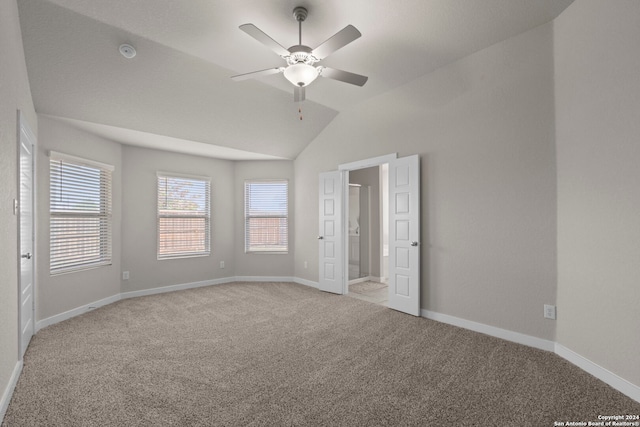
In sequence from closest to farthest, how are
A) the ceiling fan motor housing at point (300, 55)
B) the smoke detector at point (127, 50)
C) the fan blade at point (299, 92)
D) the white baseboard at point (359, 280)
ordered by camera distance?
the ceiling fan motor housing at point (300, 55) < the fan blade at point (299, 92) < the smoke detector at point (127, 50) < the white baseboard at point (359, 280)

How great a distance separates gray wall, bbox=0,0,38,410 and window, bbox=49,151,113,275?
1456 millimetres

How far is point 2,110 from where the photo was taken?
1.91 meters

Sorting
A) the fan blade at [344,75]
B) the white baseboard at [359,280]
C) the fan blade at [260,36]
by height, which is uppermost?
the fan blade at [260,36]

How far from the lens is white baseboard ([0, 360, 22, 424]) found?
5.99 feet

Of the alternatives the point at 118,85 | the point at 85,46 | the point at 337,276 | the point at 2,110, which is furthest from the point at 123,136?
the point at 337,276

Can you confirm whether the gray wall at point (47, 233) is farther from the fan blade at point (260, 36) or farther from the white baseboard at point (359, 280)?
the white baseboard at point (359, 280)

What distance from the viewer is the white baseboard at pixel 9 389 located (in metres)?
1.83

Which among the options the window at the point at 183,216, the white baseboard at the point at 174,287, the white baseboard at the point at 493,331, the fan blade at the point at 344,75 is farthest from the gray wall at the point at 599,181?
the window at the point at 183,216

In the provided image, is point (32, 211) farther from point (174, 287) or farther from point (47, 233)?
point (174, 287)

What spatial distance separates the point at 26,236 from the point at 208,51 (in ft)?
7.99

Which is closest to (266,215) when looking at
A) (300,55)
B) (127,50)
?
(127,50)

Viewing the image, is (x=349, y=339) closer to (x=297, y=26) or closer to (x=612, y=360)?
(x=612, y=360)

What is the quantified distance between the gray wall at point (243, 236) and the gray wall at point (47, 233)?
6.38ft

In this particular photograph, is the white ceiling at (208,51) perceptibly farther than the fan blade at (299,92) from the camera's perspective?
No
